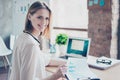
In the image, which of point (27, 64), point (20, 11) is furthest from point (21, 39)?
point (20, 11)

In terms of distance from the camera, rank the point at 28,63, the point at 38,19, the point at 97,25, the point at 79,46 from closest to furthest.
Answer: the point at 28,63 → the point at 38,19 → the point at 79,46 → the point at 97,25

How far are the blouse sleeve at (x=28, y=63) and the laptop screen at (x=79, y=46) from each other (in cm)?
83

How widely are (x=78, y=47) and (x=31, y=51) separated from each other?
0.86m

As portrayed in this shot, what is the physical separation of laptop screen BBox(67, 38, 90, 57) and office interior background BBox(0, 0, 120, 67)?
1788 millimetres

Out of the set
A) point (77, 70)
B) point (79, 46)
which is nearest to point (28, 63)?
point (77, 70)

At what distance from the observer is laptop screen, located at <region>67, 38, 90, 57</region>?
7.06 ft

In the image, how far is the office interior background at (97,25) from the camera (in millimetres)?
3850

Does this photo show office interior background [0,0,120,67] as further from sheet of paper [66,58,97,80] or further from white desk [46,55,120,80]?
sheet of paper [66,58,97,80]

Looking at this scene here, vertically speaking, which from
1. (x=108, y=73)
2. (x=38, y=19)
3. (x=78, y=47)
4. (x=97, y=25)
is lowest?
(x=108, y=73)

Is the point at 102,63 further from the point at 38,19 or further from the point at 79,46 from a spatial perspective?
the point at 38,19

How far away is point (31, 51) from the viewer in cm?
143

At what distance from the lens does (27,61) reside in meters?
1.42

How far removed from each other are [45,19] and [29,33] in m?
0.17

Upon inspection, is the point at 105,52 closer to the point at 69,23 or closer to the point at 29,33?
the point at 69,23
